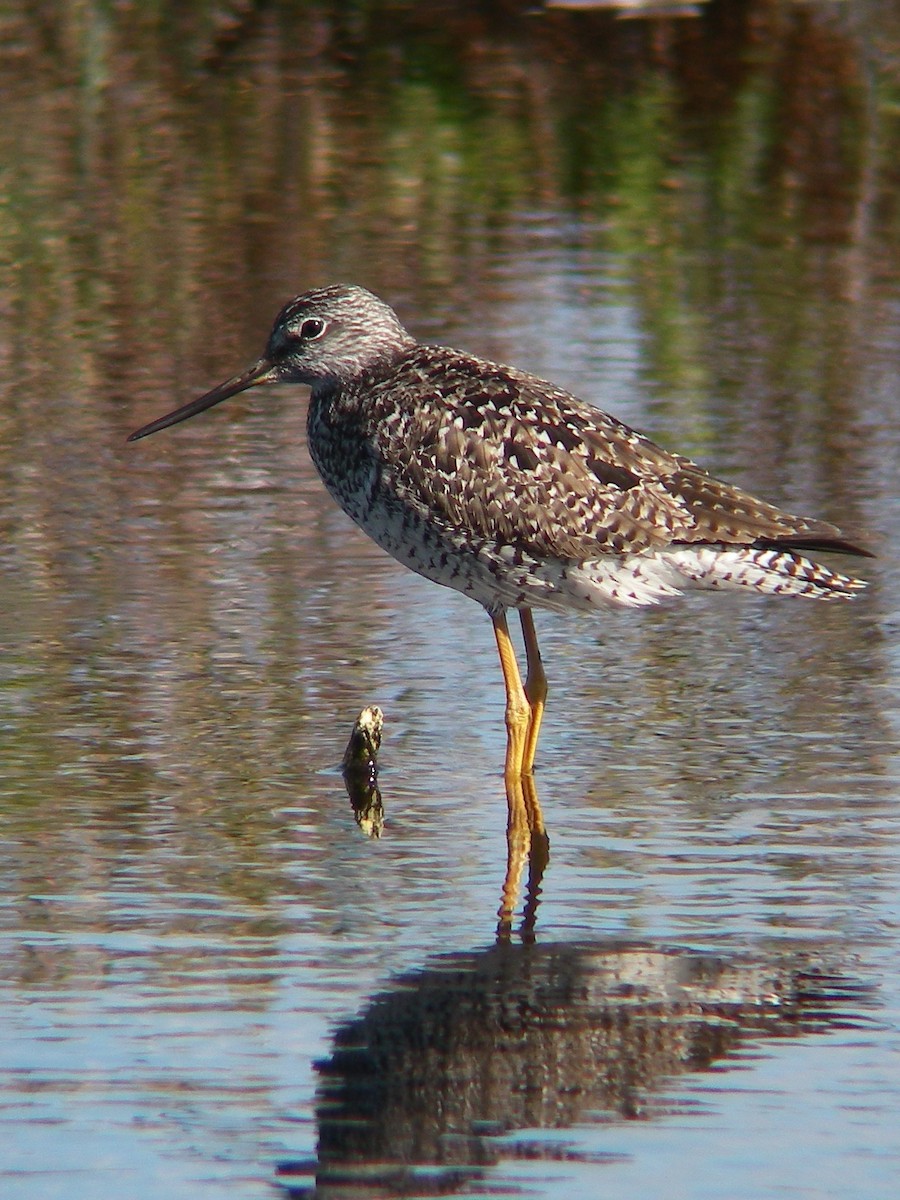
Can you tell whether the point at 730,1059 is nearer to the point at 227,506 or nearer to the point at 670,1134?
the point at 670,1134

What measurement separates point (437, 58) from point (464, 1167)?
1874 cm

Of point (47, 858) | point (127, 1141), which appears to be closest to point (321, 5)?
point (47, 858)

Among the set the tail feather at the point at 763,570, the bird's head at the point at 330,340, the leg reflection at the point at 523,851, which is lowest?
the leg reflection at the point at 523,851

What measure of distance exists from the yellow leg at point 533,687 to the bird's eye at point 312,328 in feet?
4.65

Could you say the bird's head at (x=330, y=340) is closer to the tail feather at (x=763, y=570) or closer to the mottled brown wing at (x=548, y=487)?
the mottled brown wing at (x=548, y=487)

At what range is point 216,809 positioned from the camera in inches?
299

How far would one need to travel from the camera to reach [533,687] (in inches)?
340

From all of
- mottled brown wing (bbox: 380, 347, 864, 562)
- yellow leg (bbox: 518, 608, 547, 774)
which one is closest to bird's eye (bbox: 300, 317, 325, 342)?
mottled brown wing (bbox: 380, 347, 864, 562)

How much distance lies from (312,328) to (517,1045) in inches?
163

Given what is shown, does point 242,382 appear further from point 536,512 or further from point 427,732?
point 427,732

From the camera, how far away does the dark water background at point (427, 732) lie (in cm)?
553

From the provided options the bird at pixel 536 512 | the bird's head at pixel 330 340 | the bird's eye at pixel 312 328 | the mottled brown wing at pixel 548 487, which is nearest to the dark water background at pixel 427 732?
the bird at pixel 536 512

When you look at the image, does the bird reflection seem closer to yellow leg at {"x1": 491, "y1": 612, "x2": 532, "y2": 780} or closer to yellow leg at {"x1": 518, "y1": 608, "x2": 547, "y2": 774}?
yellow leg at {"x1": 491, "y1": 612, "x2": 532, "y2": 780}

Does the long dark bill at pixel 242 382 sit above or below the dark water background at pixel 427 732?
above
